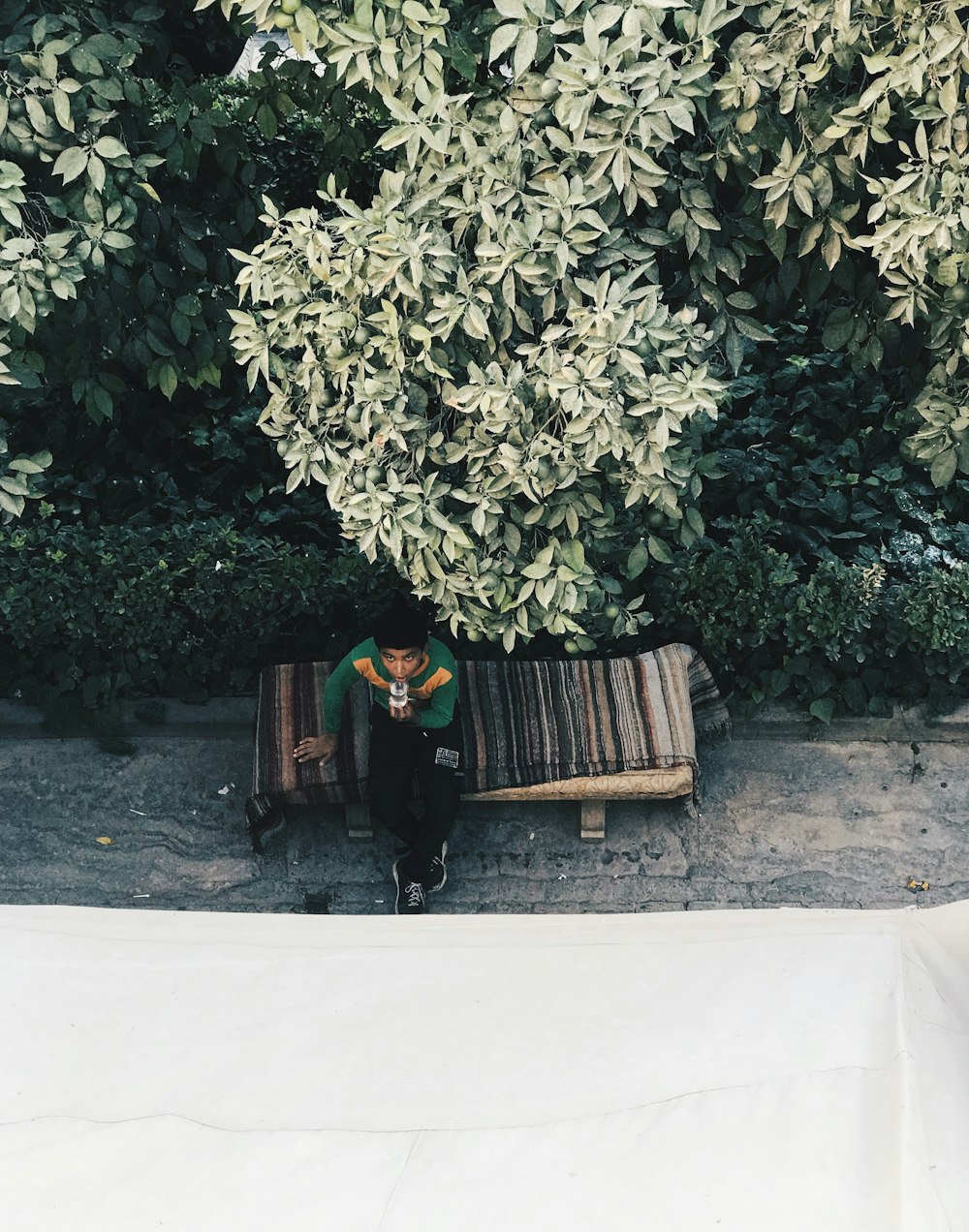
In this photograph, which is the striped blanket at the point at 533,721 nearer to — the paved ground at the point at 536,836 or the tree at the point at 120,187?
the paved ground at the point at 536,836

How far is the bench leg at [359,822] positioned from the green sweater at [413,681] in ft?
1.54

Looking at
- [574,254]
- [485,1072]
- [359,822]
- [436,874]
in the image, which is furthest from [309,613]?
[485,1072]

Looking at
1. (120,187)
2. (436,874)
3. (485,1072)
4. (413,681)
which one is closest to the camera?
(485,1072)

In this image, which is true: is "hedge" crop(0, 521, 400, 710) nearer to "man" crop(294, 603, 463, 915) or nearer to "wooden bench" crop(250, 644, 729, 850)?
"wooden bench" crop(250, 644, 729, 850)

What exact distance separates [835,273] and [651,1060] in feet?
7.81

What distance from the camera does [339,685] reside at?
206 inches

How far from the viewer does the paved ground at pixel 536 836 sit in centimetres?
545

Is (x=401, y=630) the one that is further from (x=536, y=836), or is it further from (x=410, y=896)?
(x=536, y=836)

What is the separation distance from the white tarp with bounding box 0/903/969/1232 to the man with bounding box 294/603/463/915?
202 cm

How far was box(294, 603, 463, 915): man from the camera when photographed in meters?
5.17

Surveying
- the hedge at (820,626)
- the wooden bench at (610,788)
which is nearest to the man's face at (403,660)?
the wooden bench at (610,788)

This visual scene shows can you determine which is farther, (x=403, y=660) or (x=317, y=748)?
(x=317, y=748)

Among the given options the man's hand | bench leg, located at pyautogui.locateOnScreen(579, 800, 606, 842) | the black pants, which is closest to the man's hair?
the black pants

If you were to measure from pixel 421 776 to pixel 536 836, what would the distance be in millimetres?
619
